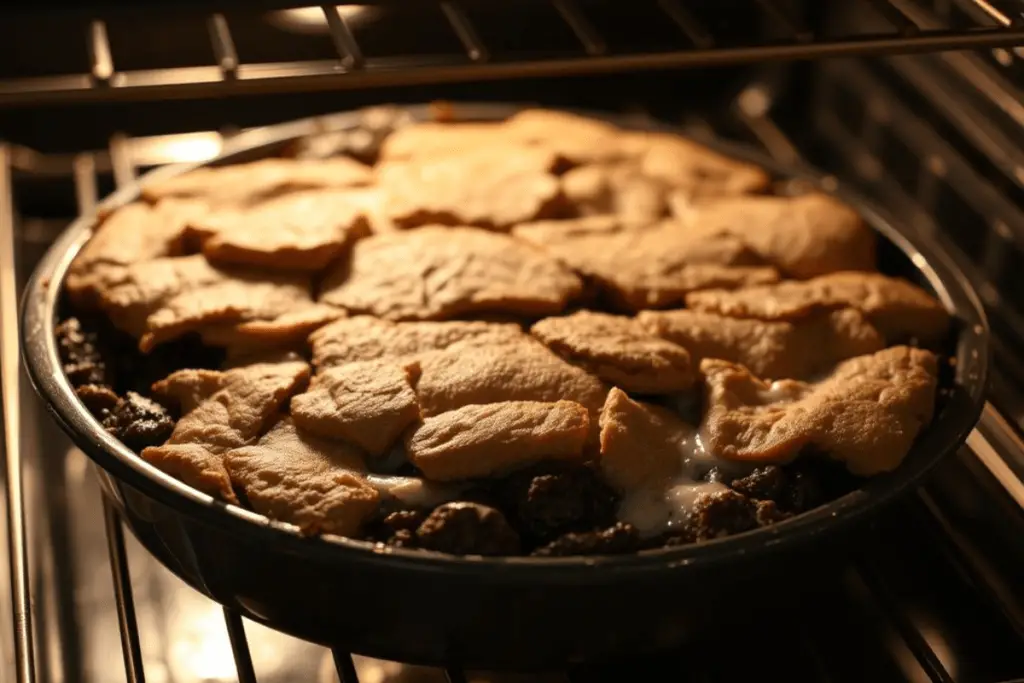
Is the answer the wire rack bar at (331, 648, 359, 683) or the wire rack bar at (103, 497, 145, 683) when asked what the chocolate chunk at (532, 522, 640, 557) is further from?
the wire rack bar at (103, 497, 145, 683)

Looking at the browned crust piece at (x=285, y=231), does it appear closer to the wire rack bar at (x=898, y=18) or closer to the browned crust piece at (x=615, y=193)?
the browned crust piece at (x=615, y=193)

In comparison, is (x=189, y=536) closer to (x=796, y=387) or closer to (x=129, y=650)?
(x=129, y=650)

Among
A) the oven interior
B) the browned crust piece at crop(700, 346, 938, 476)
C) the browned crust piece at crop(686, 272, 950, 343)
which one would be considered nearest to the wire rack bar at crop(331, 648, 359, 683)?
the oven interior

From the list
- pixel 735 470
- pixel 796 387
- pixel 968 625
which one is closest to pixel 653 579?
pixel 735 470

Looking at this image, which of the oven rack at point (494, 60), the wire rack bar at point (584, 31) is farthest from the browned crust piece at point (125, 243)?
the wire rack bar at point (584, 31)

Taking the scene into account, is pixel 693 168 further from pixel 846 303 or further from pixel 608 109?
pixel 608 109

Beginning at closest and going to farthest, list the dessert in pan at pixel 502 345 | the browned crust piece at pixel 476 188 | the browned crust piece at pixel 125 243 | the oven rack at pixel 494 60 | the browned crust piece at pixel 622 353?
the oven rack at pixel 494 60, the dessert in pan at pixel 502 345, the browned crust piece at pixel 622 353, the browned crust piece at pixel 125 243, the browned crust piece at pixel 476 188
